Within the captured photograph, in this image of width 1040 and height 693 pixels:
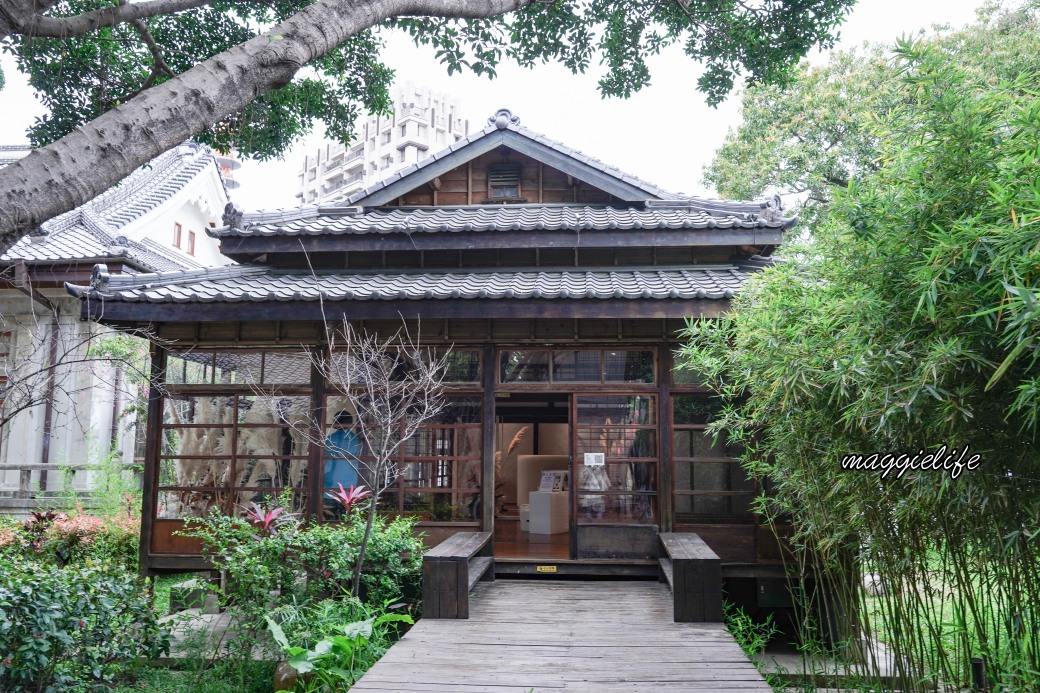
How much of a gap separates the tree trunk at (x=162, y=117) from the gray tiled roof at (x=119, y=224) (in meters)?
7.59

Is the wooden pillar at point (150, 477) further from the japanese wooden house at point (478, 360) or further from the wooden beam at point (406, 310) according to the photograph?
the wooden beam at point (406, 310)

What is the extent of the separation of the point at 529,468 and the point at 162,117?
29.1ft

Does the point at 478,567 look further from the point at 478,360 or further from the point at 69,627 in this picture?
the point at 69,627

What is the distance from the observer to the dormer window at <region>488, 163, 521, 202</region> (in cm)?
990

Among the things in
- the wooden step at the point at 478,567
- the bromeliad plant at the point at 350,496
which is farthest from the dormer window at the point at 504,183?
the wooden step at the point at 478,567

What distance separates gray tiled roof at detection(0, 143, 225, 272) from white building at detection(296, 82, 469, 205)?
2404 cm

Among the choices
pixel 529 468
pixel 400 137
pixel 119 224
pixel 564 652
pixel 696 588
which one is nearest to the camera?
pixel 564 652

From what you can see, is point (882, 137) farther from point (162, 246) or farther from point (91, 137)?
point (162, 246)

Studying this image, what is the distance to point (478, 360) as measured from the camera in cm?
789

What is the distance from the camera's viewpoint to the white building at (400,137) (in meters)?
43.6

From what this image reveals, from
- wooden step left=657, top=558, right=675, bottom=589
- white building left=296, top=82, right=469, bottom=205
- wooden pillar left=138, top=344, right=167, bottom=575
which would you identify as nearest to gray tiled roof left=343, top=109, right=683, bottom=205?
wooden pillar left=138, top=344, right=167, bottom=575

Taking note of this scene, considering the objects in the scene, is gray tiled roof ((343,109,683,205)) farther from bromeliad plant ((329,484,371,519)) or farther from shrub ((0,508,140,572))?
shrub ((0,508,140,572))

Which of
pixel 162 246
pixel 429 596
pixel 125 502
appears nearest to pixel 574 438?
pixel 429 596

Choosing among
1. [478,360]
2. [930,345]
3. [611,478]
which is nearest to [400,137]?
[478,360]
